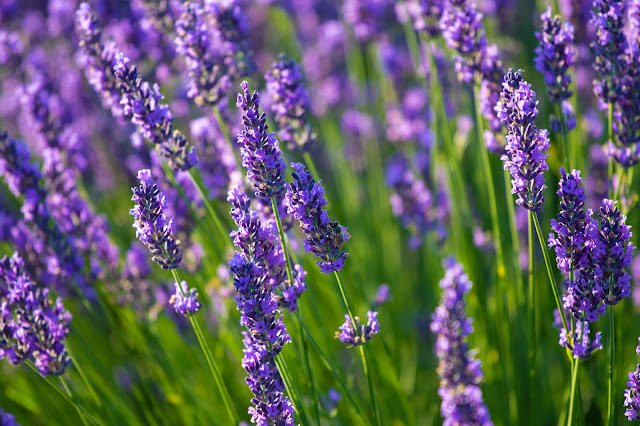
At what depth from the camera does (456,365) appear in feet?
5.99

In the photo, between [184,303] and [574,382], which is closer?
[574,382]

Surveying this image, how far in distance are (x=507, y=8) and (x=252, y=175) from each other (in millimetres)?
3151

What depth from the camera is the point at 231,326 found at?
9.82ft

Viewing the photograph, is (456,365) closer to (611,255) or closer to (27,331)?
(611,255)

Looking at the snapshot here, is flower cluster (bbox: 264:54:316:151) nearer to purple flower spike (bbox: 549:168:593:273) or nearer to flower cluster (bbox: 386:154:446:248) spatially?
flower cluster (bbox: 386:154:446:248)

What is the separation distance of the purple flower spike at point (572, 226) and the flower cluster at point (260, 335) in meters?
0.89

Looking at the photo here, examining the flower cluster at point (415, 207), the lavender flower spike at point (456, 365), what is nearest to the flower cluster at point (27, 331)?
the lavender flower spike at point (456, 365)

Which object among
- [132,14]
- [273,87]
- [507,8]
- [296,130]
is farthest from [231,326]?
[507,8]

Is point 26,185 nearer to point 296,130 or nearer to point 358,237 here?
point 296,130

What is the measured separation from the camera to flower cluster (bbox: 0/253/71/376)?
2.02 m

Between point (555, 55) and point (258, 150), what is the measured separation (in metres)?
1.22

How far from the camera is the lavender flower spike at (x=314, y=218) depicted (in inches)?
66.1

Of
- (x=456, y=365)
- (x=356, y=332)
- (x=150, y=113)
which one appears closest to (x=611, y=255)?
(x=456, y=365)

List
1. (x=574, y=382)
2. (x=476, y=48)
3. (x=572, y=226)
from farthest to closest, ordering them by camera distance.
Result: (x=476, y=48) < (x=574, y=382) < (x=572, y=226)
